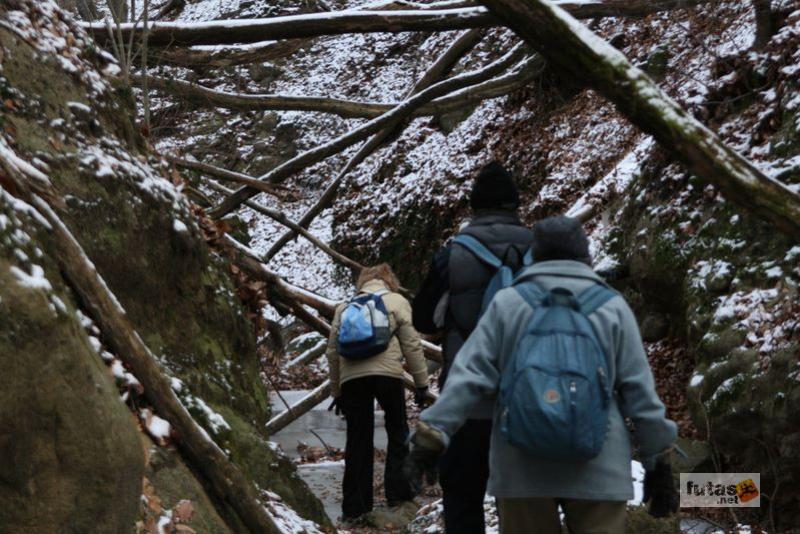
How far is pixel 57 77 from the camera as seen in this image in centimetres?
523

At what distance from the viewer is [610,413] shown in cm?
347

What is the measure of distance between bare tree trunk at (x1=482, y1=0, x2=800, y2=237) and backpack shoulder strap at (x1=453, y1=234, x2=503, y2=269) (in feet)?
3.47

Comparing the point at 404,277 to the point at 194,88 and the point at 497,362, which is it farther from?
the point at 497,362

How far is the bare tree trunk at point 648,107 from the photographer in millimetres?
3508

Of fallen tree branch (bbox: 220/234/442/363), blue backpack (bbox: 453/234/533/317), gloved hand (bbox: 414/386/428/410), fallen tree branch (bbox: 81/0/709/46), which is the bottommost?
gloved hand (bbox: 414/386/428/410)

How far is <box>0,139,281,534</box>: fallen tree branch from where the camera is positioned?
3.62 metres

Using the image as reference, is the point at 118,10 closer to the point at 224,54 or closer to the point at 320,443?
the point at 224,54

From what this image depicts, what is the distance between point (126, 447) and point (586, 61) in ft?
7.60

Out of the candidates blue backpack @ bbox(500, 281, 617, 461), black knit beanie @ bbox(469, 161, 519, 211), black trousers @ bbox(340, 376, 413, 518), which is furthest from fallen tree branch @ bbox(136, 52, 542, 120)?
blue backpack @ bbox(500, 281, 617, 461)

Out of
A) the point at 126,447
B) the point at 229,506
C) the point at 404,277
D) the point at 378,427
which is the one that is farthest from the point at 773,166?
the point at 404,277

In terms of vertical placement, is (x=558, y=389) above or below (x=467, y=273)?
below

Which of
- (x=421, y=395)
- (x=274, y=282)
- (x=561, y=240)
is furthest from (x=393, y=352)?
(x=561, y=240)

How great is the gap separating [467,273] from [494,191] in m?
0.48

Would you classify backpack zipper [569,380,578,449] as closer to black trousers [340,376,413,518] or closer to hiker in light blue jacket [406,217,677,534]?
hiker in light blue jacket [406,217,677,534]
